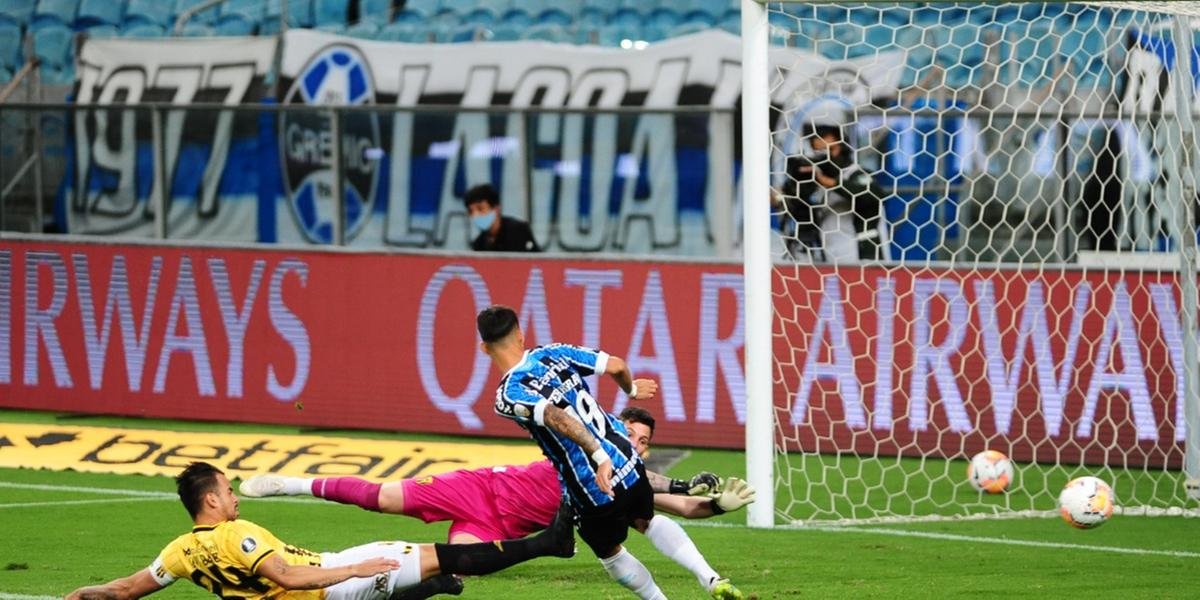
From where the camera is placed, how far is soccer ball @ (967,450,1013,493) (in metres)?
10.6

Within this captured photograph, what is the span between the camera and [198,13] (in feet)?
62.6

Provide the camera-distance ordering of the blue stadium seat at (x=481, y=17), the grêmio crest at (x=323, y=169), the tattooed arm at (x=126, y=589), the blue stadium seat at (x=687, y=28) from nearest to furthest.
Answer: the tattooed arm at (x=126, y=589), the grêmio crest at (x=323, y=169), the blue stadium seat at (x=687, y=28), the blue stadium seat at (x=481, y=17)

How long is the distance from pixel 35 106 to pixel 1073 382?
27.0ft

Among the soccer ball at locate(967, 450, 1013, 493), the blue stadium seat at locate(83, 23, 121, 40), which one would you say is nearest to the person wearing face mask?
the soccer ball at locate(967, 450, 1013, 493)

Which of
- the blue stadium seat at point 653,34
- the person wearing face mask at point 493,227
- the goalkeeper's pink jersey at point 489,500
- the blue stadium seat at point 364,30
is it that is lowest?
the goalkeeper's pink jersey at point 489,500

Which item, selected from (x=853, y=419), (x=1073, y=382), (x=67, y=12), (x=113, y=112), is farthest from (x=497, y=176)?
(x=67, y=12)

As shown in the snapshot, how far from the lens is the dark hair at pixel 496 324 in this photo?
695 centimetres

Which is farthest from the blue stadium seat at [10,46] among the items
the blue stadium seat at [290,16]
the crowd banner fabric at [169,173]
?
the crowd banner fabric at [169,173]

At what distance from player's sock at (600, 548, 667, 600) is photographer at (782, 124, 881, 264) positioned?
492 cm

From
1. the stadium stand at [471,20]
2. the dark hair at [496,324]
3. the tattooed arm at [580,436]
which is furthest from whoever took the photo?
the stadium stand at [471,20]

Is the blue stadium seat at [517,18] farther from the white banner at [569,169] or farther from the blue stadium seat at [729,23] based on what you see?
the white banner at [569,169]

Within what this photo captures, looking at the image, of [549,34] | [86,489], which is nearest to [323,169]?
[86,489]

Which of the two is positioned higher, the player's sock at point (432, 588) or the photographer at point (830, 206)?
the photographer at point (830, 206)

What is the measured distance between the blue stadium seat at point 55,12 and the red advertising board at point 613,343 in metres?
5.69
